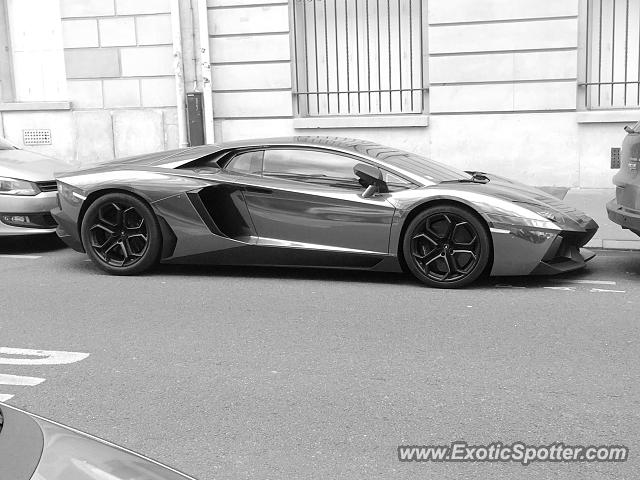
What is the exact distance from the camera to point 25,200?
9.28 meters

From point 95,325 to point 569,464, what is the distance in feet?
11.9

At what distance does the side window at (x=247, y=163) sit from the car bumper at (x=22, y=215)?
2483 mm

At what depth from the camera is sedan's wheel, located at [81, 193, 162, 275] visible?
7902mm

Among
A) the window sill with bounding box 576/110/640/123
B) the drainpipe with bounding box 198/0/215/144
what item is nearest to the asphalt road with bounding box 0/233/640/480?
the window sill with bounding box 576/110/640/123

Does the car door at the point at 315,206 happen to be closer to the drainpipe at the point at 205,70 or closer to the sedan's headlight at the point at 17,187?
the sedan's headlight at the point at 17,187

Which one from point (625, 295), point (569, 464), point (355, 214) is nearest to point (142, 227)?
point (355, 214)

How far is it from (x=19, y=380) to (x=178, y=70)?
9917 millimetres

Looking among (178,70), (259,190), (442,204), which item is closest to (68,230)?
(259,190)

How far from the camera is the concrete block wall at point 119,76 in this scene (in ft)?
48.2

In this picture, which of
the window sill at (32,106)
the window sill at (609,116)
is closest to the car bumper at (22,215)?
the window sill at (32,106)

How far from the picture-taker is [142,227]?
796 centimetres

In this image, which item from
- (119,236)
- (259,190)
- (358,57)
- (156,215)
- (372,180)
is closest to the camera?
(372,180)

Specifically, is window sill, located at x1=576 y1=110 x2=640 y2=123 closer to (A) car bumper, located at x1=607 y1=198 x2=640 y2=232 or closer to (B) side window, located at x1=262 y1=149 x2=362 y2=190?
(A) car bumper, located at x1=607 y1=198 x2=640 y2=232

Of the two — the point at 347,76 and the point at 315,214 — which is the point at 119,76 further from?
the point at 315,214
